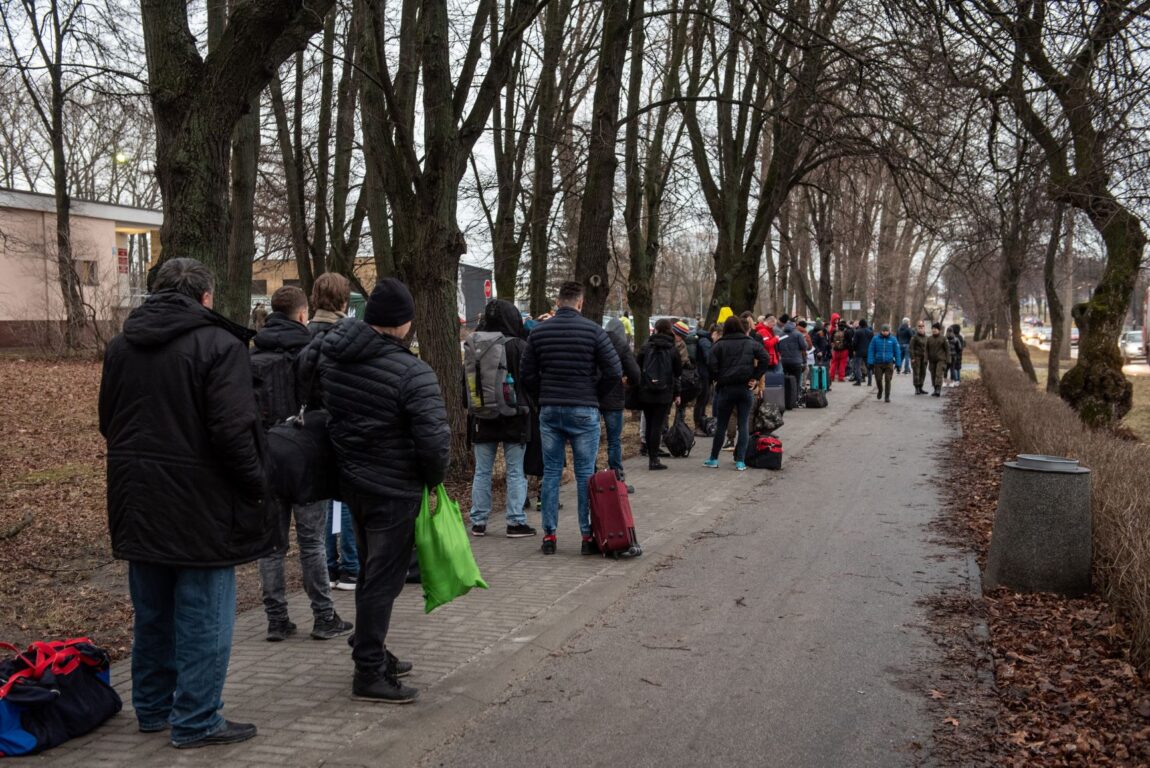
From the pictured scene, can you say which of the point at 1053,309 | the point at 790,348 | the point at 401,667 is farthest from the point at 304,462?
the point at 1053,309

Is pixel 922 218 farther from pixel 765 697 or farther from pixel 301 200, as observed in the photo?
pixel 765 697

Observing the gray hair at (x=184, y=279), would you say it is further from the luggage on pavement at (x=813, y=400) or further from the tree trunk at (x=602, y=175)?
the luggage on pavement at (x=813, y=400)

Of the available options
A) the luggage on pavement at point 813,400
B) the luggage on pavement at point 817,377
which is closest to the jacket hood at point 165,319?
the luggage on pavement at point 813,400

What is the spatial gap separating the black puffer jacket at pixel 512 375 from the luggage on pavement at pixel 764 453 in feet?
16.3

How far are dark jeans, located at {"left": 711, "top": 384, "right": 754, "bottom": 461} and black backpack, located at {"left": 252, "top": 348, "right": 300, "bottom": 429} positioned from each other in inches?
308

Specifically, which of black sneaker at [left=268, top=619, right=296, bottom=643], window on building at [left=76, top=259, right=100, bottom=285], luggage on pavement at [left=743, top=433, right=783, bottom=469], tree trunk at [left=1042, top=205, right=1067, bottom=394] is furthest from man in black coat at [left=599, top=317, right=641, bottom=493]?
window on building at [left=76, top=259, right=100, bottom=285]

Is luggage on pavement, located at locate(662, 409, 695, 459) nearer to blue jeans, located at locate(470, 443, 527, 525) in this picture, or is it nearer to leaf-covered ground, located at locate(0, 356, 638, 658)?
leaf-covered ground, located at locate(0, 356, 638, 658)

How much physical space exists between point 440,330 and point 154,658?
716 cm

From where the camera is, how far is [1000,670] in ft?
18.5

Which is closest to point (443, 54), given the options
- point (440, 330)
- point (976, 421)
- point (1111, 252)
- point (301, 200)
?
point (440, 330)

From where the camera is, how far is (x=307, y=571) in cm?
603

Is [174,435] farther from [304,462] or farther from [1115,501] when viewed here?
[1115,501]

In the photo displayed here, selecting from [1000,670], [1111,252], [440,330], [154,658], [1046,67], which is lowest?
[1000,670]

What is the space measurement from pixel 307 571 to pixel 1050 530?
190 inches
